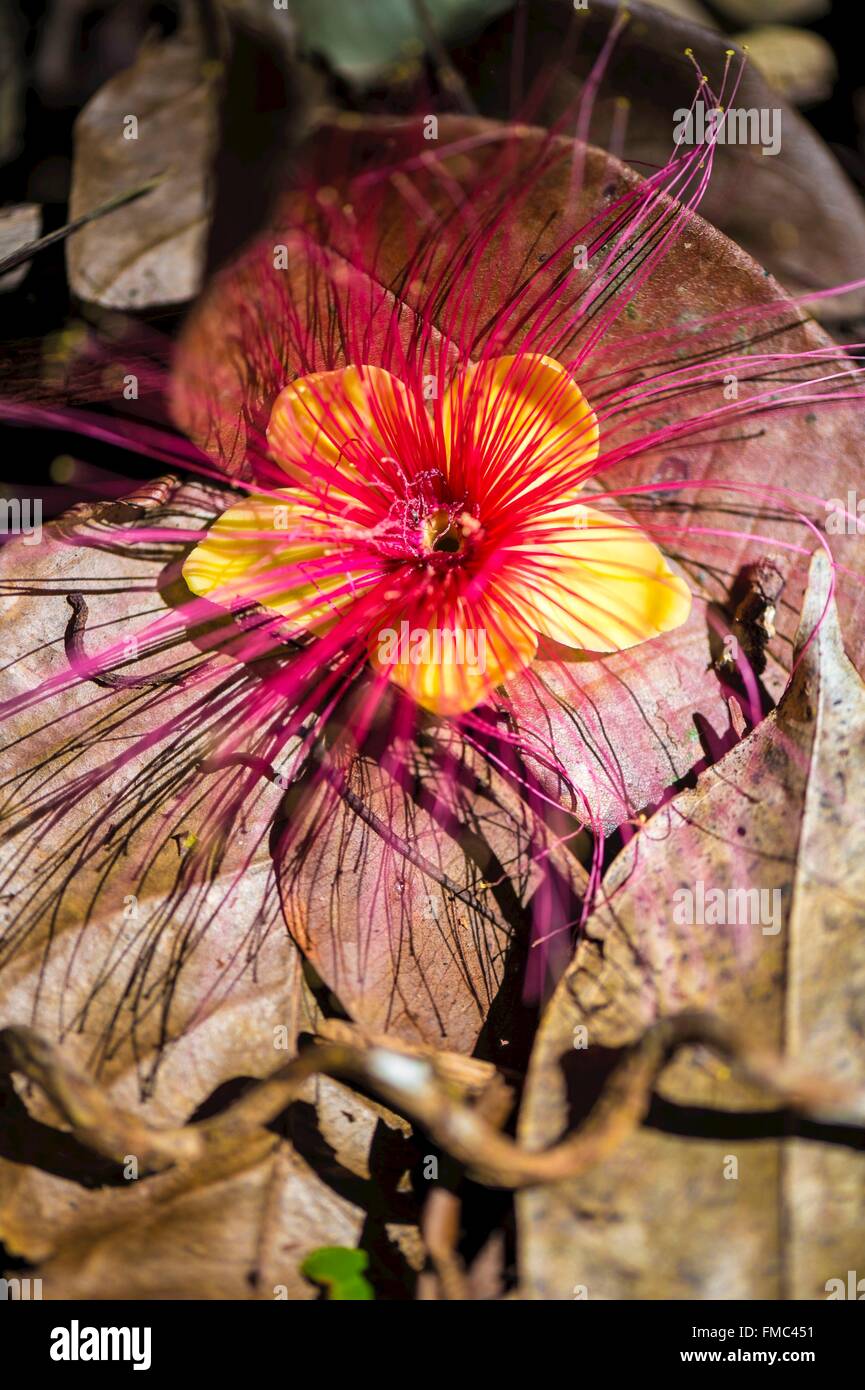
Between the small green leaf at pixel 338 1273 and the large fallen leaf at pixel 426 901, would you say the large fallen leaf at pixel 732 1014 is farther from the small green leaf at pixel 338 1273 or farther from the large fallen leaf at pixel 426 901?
the small green leaf at pixel 338 1273

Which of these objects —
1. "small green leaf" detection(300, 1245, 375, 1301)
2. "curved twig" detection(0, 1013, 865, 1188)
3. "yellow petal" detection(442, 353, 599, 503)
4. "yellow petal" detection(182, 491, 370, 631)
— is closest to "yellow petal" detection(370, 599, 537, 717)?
"yellow petal" detection(182, 491, 370, 631)

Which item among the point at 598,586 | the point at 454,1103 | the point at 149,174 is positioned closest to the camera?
the point at 454,1103

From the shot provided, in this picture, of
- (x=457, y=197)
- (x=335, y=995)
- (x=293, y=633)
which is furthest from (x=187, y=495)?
(x=335, y=995)

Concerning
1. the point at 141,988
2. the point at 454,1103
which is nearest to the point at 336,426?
the point at 141,988

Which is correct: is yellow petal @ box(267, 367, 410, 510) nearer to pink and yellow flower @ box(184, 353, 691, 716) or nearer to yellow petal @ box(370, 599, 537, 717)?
pink and yellow flower @ box(184, 353, 691, 716)

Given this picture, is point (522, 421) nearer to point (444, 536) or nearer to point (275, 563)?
point (444, 536)
